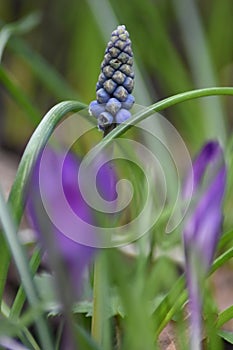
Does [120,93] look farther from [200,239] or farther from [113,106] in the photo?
[200,239]

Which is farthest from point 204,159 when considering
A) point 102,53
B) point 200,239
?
point 102,53


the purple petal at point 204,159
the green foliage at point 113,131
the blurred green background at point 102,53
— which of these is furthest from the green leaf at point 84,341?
the blurred green background at point 102,53

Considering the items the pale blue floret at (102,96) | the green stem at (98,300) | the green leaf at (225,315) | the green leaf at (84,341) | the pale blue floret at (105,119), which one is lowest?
the green leaf at (225,315)

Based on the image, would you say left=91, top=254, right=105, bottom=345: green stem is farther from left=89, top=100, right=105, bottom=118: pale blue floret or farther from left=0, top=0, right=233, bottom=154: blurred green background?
left=0, top=0, right=233, bottom=154: blurred green background

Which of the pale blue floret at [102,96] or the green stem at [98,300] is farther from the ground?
the pale blue floret at [102,96]

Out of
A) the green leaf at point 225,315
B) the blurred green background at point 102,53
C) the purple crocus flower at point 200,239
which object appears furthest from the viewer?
the blurred green background at point 102,53

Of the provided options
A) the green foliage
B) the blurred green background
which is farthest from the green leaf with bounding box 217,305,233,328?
the blurred green background

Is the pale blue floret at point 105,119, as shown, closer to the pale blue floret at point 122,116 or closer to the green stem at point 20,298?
the pale blue floret at point 122,116
